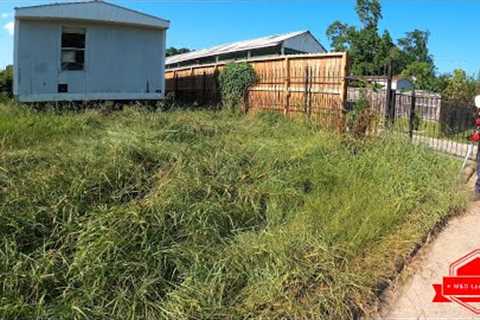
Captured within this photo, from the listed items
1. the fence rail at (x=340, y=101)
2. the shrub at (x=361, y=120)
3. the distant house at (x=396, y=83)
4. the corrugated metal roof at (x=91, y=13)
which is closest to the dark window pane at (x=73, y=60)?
the corrugated metal roof at (x=91, y=13)

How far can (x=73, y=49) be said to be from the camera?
10.4 meters

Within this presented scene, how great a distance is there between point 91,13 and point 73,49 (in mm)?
1057

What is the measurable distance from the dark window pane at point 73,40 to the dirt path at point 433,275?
382 inches

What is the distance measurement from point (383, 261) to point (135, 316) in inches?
76.9

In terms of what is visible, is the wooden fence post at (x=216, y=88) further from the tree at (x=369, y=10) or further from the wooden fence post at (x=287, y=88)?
the tree at (x=369, y=10)

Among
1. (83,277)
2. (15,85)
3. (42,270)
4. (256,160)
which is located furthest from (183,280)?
(15,85)

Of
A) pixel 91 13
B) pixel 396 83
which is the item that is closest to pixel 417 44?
pixel 396 83

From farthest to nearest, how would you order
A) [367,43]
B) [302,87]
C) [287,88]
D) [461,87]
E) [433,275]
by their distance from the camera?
[367,43] < [461,87] < [287,88] < [302,87] < [433,275]

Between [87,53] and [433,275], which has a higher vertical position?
[87,53]

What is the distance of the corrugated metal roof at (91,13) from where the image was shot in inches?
375

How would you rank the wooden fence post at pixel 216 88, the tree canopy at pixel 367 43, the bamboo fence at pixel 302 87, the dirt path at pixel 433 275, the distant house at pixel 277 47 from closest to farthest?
the dirt path at pixel 433 275, the bamboo fence at pixel 302 87, the wooden fence post at pixel 216 88, the distant house at pixel 277 47, the tree canopy at pixel 367 43

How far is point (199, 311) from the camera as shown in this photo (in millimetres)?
2441

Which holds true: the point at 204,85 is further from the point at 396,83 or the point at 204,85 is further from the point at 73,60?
the point at 396,83

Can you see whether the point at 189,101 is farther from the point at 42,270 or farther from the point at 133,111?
the point at 42,270
